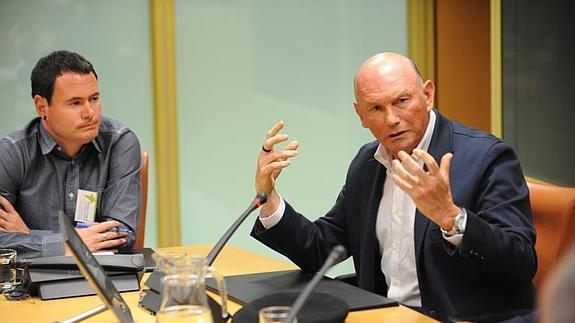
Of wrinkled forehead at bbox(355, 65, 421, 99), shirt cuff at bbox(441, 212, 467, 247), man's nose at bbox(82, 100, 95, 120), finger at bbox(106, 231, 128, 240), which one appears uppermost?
wrinkled forehead at bbox(355, 65, 421, 99)

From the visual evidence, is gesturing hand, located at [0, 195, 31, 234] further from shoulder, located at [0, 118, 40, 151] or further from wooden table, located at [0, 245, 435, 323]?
wooden table, located at [0, 245, 435, 323]

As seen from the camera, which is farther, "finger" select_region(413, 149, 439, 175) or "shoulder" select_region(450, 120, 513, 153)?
"shoulder" select_region(450, 120, 513, 153)

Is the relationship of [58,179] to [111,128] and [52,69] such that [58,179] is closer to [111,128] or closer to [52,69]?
[111,128]

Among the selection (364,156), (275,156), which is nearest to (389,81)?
(364,156)

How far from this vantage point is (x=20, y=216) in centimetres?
301

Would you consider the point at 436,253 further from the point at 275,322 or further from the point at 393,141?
the point at 275,322

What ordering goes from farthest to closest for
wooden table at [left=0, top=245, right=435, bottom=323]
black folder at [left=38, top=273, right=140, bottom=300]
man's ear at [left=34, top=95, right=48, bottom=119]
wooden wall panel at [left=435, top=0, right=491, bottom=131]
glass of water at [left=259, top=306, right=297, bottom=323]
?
wooden wall panel at [left=435, top=0, right=491, bottom=131], man's ear at [left=34, top=95, right=48, bottom=119], black folder at [left=38, top=273, right=140, bottom=300], wooden table at [left=0, top=245, right=435, bottom=323], glass of water at [left=259, top=306, right=297, bottom=323]

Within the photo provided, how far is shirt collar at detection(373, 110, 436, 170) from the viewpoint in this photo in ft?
7.96

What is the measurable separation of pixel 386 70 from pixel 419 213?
0.47m

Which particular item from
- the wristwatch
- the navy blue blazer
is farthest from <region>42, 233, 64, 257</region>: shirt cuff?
the wristwatch

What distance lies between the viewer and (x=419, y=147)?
2.44 m

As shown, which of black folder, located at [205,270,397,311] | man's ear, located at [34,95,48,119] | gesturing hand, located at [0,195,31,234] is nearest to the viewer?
black folder, located at [205,270,397,311]

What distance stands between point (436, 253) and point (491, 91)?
9.80 ft

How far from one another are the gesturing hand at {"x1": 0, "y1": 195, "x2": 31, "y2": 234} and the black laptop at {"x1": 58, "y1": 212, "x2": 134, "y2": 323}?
1.07 meters
